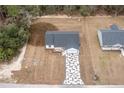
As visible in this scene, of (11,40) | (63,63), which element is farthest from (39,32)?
(63,63)

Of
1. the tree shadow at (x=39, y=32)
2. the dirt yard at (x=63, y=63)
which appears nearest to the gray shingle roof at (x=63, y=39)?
the dirt yard at (x=63, y=63)

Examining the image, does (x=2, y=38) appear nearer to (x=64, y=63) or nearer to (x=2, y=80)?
(x=2, y=80)

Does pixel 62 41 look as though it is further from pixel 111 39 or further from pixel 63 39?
pixel 111 39

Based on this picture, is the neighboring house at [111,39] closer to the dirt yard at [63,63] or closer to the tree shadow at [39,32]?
the dirt yard at [63,63]

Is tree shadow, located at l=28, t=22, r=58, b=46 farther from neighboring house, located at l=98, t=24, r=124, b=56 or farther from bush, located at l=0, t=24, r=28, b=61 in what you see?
neighboring house, located at l=98, t=24, r=124, b=56

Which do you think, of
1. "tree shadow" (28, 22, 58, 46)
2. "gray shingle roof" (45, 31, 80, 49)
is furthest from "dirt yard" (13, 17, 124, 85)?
"gray shingle roof" (45, 31, 80, 49)

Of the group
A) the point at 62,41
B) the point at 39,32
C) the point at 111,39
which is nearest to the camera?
the point at 62,41
